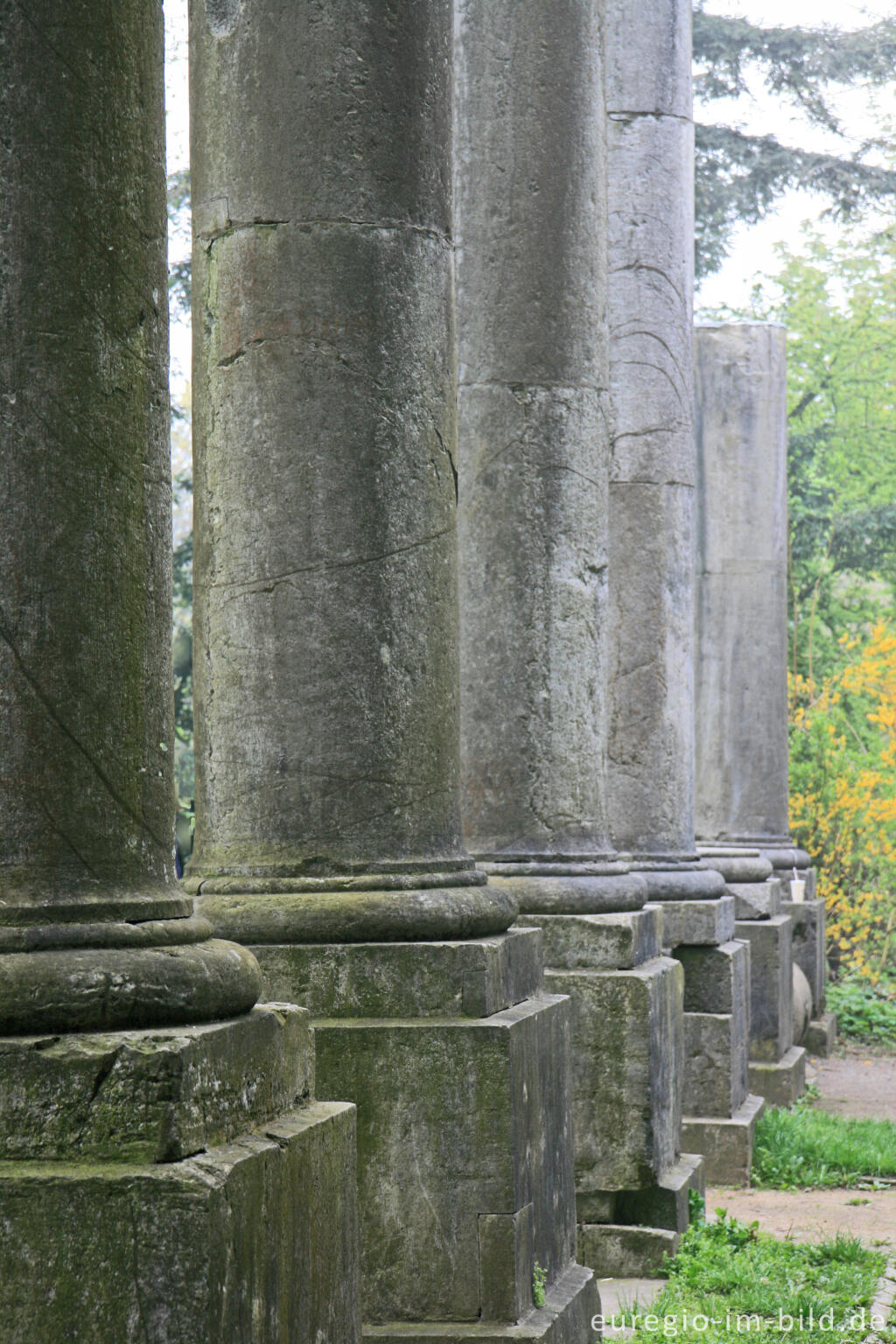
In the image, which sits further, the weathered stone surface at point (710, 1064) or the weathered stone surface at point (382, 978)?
the weathered stone surface at point (710, 1064)

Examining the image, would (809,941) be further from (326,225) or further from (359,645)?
(326,225)

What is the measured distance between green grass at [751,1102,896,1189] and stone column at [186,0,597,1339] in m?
4.50

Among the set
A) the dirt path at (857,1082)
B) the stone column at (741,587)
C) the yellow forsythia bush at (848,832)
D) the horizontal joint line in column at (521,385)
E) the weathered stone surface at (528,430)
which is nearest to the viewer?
the weathered stone surface at (528,430)

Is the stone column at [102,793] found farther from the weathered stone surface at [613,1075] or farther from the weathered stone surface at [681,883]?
the weathered stone surface at [681,883]

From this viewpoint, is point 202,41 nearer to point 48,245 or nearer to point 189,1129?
point 48,245

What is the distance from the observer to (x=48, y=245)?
115 inches

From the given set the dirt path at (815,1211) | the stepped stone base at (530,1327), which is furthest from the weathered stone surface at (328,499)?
the dirt path at (815,1211)

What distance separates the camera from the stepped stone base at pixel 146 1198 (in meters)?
2.50

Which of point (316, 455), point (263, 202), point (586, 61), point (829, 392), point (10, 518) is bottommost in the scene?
point (10, 518)

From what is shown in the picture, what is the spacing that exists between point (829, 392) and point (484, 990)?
24121mm

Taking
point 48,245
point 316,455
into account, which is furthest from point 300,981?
point 48,245

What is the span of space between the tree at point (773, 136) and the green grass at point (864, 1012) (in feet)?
36.9

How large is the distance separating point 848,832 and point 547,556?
1146 cm

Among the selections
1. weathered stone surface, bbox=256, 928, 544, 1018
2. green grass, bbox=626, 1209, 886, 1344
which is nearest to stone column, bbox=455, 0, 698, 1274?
green grass, bbox=626, 1209, 886, 1344
